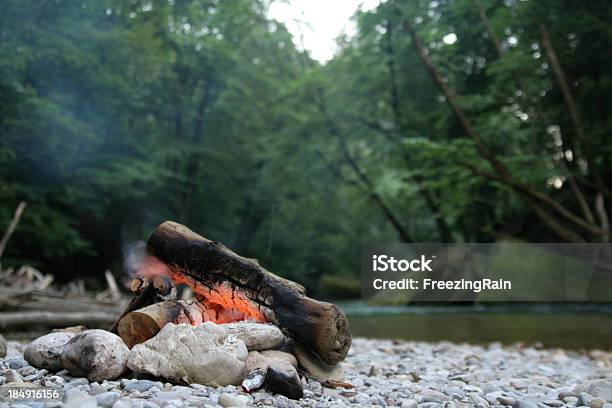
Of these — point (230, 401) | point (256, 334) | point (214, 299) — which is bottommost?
point (230, 401)

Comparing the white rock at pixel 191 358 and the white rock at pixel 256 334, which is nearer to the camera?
the white rock at pixel 191 358

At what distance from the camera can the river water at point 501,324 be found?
8.07 meters

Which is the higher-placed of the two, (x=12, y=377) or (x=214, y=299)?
(x=214, y=299)

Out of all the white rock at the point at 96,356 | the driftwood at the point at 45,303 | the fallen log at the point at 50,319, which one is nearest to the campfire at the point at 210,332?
the white rock at the point at 96,356

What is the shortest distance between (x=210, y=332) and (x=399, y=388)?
4.25ft

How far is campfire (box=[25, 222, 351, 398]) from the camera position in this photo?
121 inches

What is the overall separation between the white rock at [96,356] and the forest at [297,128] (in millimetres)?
1007

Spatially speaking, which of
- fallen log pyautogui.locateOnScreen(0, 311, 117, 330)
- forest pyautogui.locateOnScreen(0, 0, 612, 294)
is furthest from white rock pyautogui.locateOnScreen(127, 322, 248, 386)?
fallen log pyautogui.locateOnScreen(0, 311, 117, 330)

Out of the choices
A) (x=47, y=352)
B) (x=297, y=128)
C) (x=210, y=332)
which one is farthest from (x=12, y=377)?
(x=297, y=128)

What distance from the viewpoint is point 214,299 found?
3.86 meters

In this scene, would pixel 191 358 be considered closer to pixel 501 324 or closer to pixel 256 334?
pixel 256 334

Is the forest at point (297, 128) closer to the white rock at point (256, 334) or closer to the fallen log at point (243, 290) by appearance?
the fallen log at point (243, 290)

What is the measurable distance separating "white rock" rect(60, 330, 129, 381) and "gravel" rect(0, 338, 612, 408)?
6 cm

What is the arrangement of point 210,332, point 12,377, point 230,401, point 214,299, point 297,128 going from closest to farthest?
point 230,401, point 12,377, point 210,332, point 214,299, point 297,128
